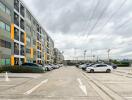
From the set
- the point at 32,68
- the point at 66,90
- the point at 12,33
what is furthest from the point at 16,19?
the point at 66,90

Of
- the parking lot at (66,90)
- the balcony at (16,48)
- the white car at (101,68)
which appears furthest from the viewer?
the balcony at (16,48)

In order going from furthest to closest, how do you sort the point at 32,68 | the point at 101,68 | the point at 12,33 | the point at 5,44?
the point at 12,33 → the point at 101,68 → the point at 5,44 → the point at 32,68

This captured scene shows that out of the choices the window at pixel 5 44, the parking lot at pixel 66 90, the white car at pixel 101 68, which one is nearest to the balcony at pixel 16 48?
the window at pixel 5 44

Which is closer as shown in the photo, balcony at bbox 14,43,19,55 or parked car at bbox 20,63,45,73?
parked car at bbox 20,63,45,73

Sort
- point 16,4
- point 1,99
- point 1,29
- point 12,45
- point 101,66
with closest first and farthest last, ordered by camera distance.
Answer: point 1,99 < point 1,29 < point 101,66 < point 12,45 < point 16,4

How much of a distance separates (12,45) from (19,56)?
21.9ft

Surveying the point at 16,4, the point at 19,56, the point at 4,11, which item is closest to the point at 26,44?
the point at 19,56

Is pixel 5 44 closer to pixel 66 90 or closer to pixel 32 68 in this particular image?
pixel 32 68

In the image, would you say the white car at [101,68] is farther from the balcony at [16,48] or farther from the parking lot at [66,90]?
the parking lot at [66,90]

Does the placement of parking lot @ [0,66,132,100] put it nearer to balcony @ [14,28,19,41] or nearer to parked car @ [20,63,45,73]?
parked car @ [20,63,45,73]

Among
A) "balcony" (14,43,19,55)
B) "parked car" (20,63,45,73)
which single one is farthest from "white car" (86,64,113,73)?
"balcony" (14,43,19,55)

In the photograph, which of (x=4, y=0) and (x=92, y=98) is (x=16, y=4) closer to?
(x=4, y=0)

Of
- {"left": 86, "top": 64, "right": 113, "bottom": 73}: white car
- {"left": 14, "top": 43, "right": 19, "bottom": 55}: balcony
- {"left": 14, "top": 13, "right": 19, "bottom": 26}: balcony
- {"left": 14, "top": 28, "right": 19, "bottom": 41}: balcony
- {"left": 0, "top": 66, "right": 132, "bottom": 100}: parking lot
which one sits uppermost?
{"left": 14, "top": 13, "right": 19, "bottom": 26}: balcony

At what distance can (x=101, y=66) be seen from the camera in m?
45.9
